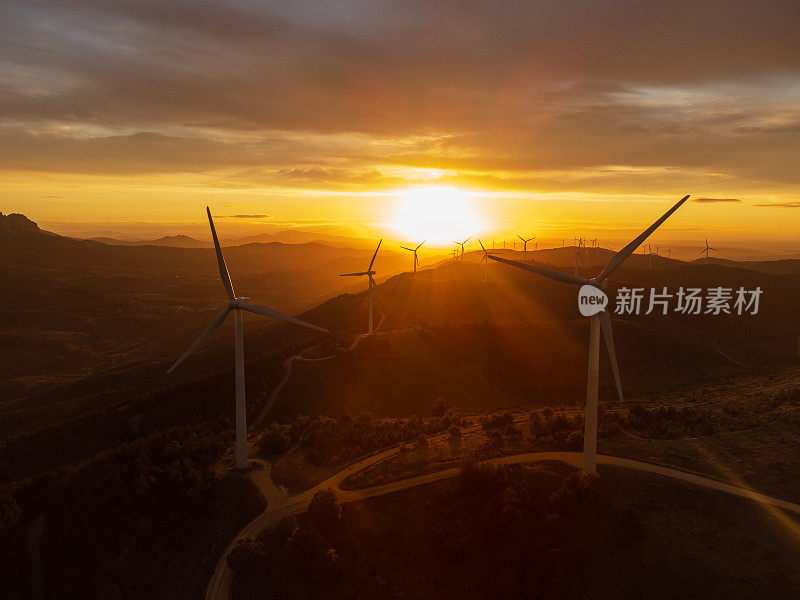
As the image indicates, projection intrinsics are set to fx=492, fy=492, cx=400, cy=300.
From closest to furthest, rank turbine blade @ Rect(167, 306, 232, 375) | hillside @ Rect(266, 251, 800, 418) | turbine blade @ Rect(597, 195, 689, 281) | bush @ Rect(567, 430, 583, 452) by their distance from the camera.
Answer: turbine blade @ Rect(597, 195, 689, 281), bush @ Rect(567, 430, 583, 452), turbine blade @ Rect(167, 306, 232, 375), hillside @ Rect(266, 251, 800, 418)

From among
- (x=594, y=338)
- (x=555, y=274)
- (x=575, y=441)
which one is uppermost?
(x=555, y=274)

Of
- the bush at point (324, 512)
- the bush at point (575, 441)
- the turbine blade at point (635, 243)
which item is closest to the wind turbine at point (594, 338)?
the turbine blade at point (635, 243)

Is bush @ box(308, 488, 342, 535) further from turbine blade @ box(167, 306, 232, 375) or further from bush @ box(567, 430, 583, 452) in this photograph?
bush @ box(567, 430, 583, 452)

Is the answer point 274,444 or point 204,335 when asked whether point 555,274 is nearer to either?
point 274,444

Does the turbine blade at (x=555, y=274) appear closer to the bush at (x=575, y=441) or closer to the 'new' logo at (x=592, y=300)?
the 'new' logo at (x=592, y=300)

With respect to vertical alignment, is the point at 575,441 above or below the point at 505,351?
above

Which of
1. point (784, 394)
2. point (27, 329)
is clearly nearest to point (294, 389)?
point (784, 394)

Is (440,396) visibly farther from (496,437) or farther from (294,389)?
(496,437)

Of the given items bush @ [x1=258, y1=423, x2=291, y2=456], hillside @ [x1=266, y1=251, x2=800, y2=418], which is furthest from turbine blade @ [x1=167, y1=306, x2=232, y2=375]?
hillside @ [x1=266, y1=251, x2=800, y2=418]

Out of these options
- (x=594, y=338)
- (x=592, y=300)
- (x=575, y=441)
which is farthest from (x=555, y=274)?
(x=575, y=441)
